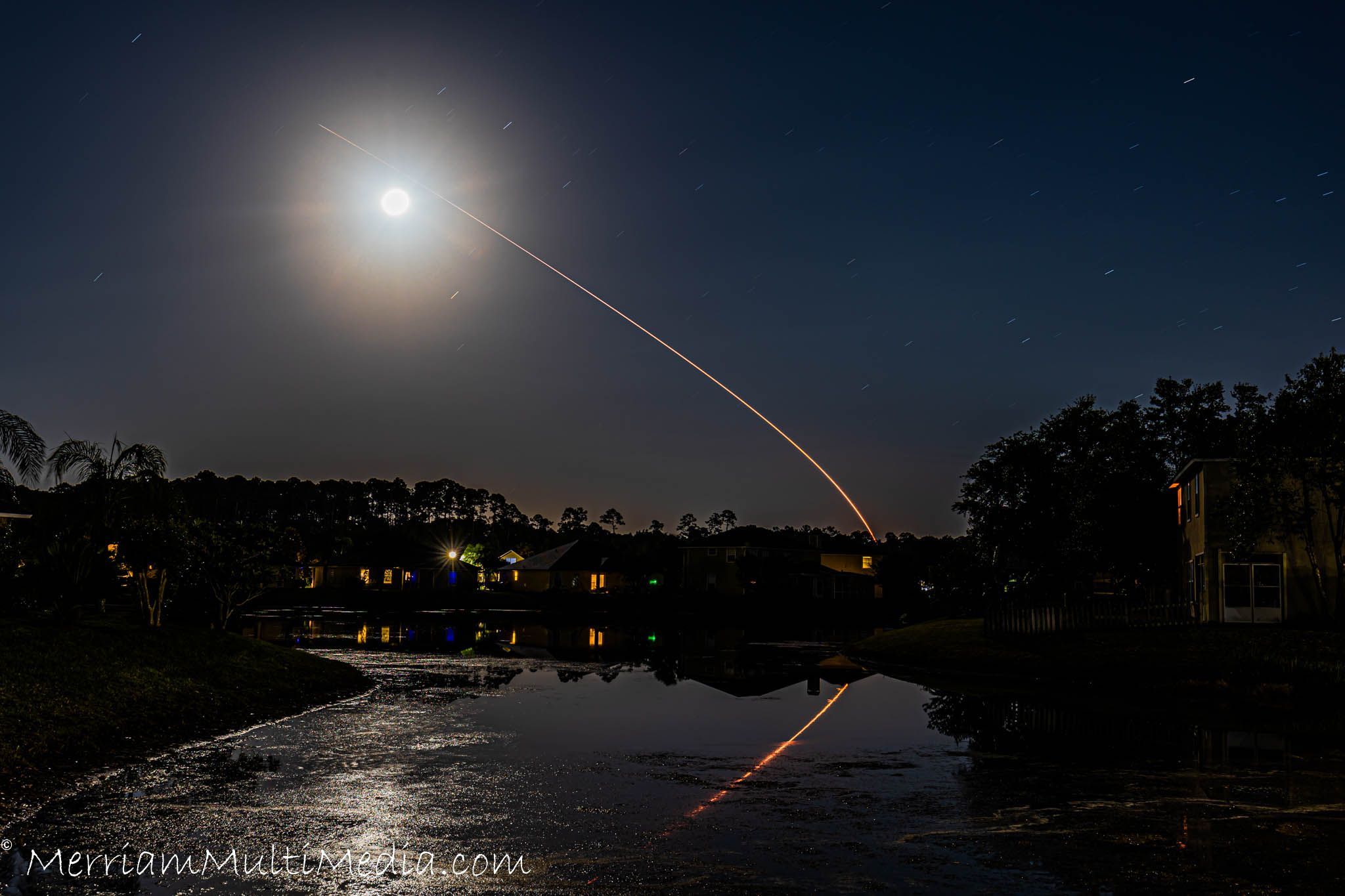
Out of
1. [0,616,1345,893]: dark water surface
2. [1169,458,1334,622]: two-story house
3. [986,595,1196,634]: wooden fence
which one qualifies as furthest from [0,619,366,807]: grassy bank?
[1169,458,1334,622]: two-story house

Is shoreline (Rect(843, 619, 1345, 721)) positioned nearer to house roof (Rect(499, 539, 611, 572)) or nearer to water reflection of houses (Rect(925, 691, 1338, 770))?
water reflection of houses (Rect(925, 691, 1338, 770))

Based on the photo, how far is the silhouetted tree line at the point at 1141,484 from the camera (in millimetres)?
34094

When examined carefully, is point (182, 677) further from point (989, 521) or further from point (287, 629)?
point (989, 521)

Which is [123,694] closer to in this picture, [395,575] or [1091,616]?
[1091,616]

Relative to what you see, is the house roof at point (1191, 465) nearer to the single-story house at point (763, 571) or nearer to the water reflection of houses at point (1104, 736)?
the water reflection of houses at point (1104, 736)

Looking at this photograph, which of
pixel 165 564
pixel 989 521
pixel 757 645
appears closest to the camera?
pixel 165 564

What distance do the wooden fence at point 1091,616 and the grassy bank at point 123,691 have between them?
78.9 ft

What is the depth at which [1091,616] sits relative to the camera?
35.4 metres

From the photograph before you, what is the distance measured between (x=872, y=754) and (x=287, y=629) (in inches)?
1589

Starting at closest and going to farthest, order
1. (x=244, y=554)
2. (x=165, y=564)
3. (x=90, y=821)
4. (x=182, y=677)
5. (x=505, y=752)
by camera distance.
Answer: (x=90, y=821) → (x=505, y=752) → (x=182, y=677) → (x=165, y=564) → (x=244, y=554)

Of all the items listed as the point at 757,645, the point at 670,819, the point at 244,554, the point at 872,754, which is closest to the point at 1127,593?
the point at 757,645

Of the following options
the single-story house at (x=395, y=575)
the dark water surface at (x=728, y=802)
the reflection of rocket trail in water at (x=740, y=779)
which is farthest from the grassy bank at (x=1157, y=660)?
the single-story house at (x=395, y=575)

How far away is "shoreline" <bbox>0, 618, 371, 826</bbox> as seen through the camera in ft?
44.4

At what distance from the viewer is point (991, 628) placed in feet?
124
